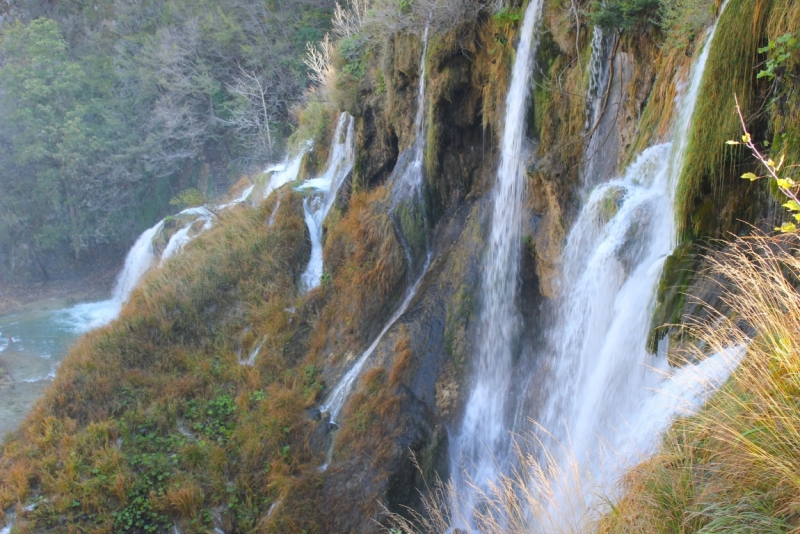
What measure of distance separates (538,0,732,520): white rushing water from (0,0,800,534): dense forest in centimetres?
3

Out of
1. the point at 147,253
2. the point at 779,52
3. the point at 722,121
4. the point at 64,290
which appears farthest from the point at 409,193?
the point at 64,290

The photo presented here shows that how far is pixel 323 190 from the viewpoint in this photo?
1262 centimetres

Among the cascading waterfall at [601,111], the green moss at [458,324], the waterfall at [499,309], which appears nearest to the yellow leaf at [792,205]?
the cascading waterfall at [601,111]

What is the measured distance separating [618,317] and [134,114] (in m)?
23.1

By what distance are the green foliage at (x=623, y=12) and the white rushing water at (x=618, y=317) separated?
1.28m

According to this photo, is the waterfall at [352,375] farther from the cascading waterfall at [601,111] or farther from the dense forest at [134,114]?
the dense forest at [134,114]

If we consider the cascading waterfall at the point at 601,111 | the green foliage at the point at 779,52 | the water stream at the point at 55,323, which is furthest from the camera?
the water stream at the point at 55,323

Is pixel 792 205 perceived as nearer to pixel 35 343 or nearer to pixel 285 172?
pixel 285 172

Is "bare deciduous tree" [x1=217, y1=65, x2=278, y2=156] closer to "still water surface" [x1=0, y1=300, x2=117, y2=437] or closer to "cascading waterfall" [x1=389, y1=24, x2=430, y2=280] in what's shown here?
"still water surface" [x1=0, y1=300, x2=117, y2=437]

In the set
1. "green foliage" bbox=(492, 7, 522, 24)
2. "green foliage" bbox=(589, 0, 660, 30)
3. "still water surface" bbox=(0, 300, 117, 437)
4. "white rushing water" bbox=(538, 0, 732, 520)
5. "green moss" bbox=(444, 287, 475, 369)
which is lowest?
"still water surface" bbox=(0, 300, 117, 437)

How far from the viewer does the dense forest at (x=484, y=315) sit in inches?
137

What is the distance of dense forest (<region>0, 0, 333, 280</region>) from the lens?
21.0 metres

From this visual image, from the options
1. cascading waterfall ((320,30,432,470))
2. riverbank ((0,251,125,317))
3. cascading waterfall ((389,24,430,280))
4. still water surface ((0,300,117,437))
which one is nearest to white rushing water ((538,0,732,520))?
cascading waterfall ((320,30,432,470))

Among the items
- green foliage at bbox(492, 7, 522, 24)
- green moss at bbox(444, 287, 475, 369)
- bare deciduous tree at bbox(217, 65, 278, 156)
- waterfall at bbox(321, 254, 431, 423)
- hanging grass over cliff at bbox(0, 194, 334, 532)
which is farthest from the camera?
bare deciduous tree at bbox(217, 65, 278, 156)
